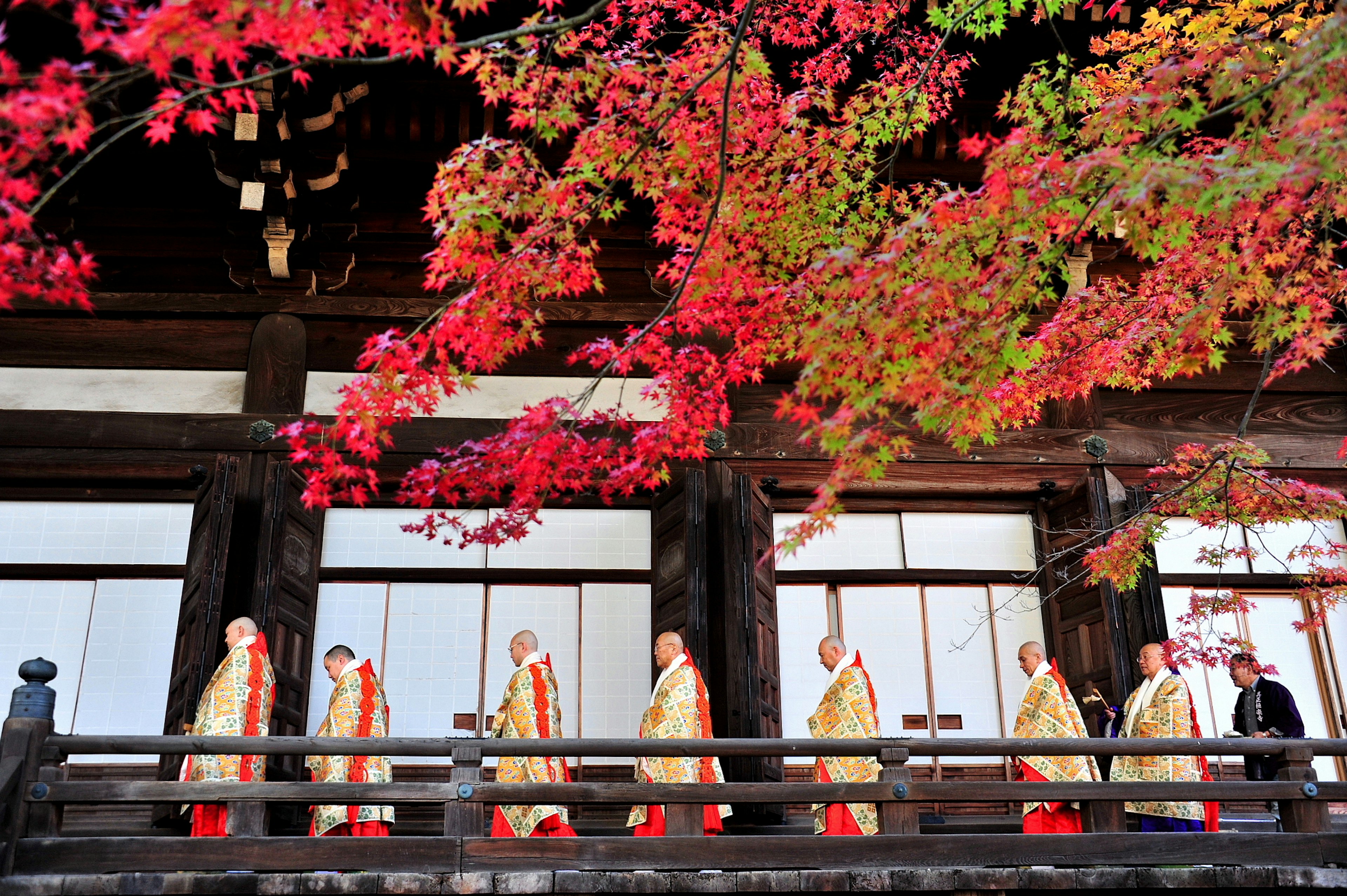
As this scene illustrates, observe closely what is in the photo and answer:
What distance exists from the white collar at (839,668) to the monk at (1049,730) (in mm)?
1253

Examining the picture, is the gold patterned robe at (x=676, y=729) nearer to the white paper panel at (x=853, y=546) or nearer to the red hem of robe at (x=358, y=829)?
the red hem of robe at (x=358, y=829)

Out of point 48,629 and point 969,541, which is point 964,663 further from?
point 48,629

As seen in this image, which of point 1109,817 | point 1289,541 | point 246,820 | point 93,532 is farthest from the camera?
point 1289,541

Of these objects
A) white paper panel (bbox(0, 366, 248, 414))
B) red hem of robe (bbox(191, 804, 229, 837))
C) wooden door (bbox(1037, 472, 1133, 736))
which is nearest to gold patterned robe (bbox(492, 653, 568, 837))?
red hem of robe (bbox(191, 804, 229, 837))

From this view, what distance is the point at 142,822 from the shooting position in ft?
25.3

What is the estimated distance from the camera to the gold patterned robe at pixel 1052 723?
773cm

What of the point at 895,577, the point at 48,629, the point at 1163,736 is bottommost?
the point at 1163,736

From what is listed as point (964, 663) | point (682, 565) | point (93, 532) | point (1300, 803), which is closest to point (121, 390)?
point (93, 532)

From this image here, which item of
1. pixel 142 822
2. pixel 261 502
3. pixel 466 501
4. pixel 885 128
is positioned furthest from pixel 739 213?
pixel 142 822

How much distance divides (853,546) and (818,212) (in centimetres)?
362

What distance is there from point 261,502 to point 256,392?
0.93 meters

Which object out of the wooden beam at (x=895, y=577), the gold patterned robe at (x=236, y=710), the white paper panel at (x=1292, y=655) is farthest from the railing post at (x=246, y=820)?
the white paper panel at (x=1292, y=655)

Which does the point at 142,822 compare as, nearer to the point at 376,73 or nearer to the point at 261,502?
the point at 261,502

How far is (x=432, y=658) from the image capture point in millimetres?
8602
